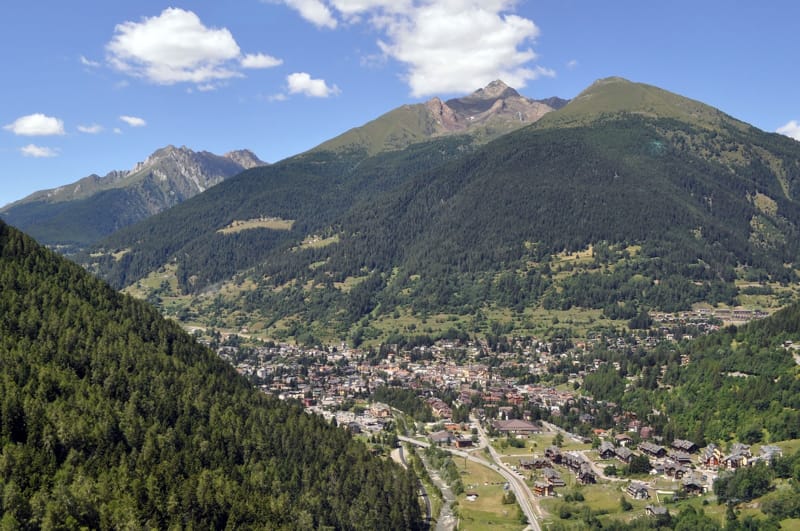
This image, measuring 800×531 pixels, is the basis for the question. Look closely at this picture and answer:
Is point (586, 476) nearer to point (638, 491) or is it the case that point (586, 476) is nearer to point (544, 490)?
point (544, 490)

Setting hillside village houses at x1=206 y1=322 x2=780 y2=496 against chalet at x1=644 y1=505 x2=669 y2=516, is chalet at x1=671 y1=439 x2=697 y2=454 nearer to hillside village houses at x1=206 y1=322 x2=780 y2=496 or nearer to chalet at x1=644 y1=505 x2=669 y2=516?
hillside village houses at x1=206 y1=322 x2=780 y2=496

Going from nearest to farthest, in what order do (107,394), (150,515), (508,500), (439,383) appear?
(150,515)
(107,394)
(508,500)
(439,383)

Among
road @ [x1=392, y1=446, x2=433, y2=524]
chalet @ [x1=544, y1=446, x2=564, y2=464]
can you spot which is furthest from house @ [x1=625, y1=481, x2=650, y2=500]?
road @ [x1=392, y1=446, x2=433, y2=524]

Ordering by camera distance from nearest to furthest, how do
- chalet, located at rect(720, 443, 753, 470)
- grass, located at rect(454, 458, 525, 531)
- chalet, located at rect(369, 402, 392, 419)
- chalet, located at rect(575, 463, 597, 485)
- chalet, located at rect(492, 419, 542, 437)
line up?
grass, located at rect(454, 458, 525, 531), chalet, located at rect(720, 443, 753, 470), chalet, located at rect(575, 463, 597, 485), chalet, located at rect(492, 419, 542, 437), chalet, located at rect(369, 402, 392, 419)

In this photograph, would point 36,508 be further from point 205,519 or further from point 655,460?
point 655,460

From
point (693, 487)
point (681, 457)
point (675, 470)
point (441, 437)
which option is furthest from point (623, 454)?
point (441, 437)

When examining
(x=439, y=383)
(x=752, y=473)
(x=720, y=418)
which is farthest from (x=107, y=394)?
(x=439, y=383)
